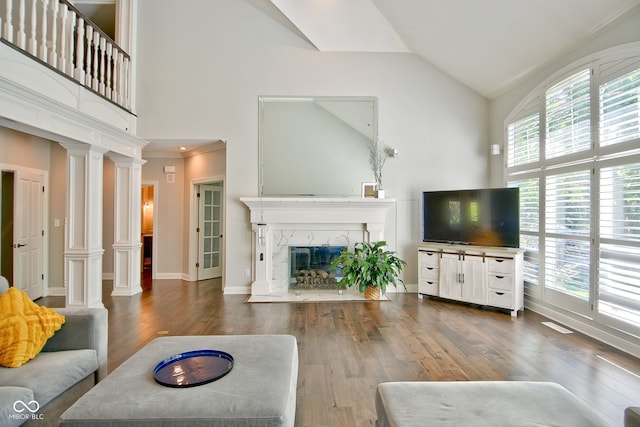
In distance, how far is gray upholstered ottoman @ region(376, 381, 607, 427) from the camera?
1180 mm

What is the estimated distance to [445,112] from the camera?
5031mm

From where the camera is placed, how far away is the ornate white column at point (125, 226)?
4.81 m

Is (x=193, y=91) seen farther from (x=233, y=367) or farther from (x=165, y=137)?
(x=233, y=367)

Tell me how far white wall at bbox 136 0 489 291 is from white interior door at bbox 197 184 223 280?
1360 mm

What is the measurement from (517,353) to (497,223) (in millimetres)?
1832

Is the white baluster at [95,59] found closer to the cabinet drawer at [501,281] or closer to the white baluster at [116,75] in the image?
the white baluster at [116,75]

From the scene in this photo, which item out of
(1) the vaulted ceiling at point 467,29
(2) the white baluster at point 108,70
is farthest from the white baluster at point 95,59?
(1) the vaulted ceiling at point 467,29

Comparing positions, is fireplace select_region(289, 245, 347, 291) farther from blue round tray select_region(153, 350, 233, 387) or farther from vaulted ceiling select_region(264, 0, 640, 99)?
blue round tray select_region(153, 350, 233, 387)

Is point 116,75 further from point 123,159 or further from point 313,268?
point 313,268

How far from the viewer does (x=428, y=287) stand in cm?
460

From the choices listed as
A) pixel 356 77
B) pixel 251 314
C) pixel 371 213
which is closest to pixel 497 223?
pixel 371 213

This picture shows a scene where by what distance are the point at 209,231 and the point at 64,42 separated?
358cm

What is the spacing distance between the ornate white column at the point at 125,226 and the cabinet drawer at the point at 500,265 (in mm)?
5182

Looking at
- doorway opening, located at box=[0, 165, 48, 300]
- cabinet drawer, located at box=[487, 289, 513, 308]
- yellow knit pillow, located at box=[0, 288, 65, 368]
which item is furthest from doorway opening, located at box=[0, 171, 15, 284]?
cabinet drawer, located at box=[487, 289, 513, 308]
